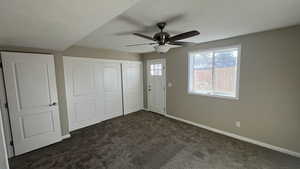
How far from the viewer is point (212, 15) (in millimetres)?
1747

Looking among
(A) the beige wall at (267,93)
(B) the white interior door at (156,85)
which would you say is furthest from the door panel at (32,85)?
(A) the beige wall at (267,93)

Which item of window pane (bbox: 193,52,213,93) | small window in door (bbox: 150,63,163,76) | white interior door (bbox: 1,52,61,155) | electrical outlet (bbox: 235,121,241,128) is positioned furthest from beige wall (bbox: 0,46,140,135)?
electrical outlet (bbox: 235,121,241,128)

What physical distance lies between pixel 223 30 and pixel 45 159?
4.10 metres

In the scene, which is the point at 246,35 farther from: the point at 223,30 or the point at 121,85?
the point at 121,85

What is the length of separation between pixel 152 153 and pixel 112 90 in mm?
2540

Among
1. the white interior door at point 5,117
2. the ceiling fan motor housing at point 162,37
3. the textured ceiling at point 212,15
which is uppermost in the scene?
the textured ceiling at point 212,15

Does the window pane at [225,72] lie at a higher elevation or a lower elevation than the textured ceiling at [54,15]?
lower

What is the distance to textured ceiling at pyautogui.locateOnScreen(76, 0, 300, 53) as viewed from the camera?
4.78 feet

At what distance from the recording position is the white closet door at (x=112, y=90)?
13.4 ft

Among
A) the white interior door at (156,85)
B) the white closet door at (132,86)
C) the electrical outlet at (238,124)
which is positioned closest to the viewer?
the electrical outlet at (238,124)

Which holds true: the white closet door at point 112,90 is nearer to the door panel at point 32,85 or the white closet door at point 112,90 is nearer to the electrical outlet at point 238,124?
the door panel at point 32,85

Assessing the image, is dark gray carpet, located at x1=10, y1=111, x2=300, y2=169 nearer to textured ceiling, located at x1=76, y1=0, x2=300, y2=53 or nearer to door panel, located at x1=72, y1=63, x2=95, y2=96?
door panel, located at x1=72, y1=63, x2=95, y2=96

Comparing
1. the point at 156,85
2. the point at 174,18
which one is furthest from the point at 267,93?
the point at 156,85

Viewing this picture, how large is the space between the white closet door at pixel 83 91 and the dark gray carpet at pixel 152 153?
0.43 m
